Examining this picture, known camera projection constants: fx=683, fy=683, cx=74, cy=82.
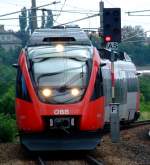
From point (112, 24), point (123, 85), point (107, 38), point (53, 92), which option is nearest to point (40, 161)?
point (53, 92)

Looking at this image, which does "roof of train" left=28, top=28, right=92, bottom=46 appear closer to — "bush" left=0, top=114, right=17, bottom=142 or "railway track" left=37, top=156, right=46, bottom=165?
"railway track" left=37, top=156, right=46, bottom=165

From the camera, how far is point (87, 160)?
1667 centimetres

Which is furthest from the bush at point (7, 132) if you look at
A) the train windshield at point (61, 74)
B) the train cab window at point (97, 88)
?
the train cab window at point (97, 88)

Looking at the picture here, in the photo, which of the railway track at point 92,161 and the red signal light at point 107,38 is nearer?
the railway track at point 92,161

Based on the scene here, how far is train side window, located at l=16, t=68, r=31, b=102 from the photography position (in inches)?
681

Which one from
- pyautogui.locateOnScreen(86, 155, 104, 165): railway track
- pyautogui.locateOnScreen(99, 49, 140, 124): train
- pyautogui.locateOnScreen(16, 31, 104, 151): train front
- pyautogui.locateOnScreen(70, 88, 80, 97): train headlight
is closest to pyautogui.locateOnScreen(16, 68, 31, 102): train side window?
pyautogui.locateOnScreen(16, 31, 104, 151): train front

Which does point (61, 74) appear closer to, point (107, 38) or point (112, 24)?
point (107, 38)

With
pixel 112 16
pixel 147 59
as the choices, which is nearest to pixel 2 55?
pixel 147 59

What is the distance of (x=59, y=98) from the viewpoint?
17.1 m

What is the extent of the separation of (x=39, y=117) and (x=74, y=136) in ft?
3.33

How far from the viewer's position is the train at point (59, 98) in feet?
55.8

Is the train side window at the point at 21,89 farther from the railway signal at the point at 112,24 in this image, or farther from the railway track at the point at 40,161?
the railway signal at the point at 112,24

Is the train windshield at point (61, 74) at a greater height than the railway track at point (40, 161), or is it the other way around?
the train windshield at point (61, 74)

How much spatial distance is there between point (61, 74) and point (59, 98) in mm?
714
